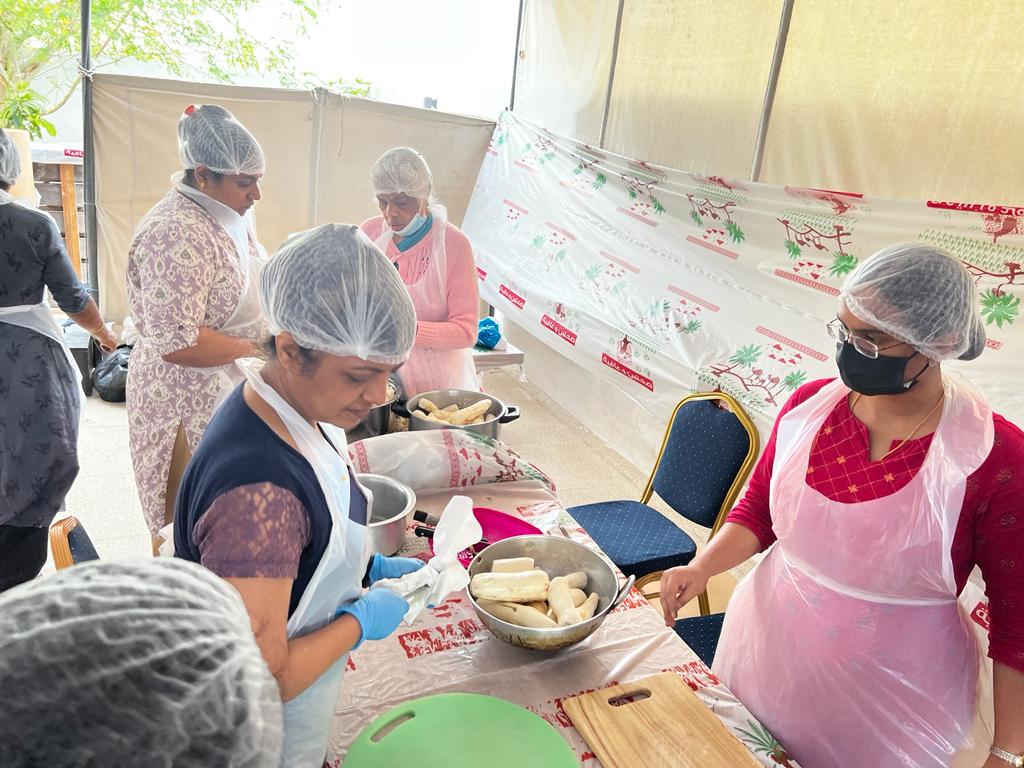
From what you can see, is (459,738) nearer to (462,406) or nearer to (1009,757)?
(1009,757)

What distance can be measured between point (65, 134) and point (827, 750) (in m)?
6.44

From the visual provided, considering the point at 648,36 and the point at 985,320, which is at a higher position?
the point at 648,36

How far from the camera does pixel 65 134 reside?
5.33 m

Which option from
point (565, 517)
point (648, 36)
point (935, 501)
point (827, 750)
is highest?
point (648, 36)

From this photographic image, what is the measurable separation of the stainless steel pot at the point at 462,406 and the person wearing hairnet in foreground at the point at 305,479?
911 mm

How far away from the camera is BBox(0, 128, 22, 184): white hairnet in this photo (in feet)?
7.02

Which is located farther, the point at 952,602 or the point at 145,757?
the point at 952,602

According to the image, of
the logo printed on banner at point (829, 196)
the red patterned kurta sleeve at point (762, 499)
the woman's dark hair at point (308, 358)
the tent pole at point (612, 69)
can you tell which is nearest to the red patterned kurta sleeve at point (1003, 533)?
the red patterned kurta sleeve at point (762, 499)

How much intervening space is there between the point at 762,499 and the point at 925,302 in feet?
2.08

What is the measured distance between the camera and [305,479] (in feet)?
→ 2.89

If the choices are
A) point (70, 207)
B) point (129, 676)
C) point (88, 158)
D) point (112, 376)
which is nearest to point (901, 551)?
point (129, 676)

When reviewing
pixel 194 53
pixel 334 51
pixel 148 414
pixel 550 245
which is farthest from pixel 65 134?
pixel 148 414

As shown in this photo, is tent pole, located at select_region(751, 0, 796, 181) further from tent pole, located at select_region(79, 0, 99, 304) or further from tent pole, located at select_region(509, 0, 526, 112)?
tent pole, located at select_region(79, 0, 99, 304)

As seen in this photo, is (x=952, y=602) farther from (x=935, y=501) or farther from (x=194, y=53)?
(x=194, y=53)
